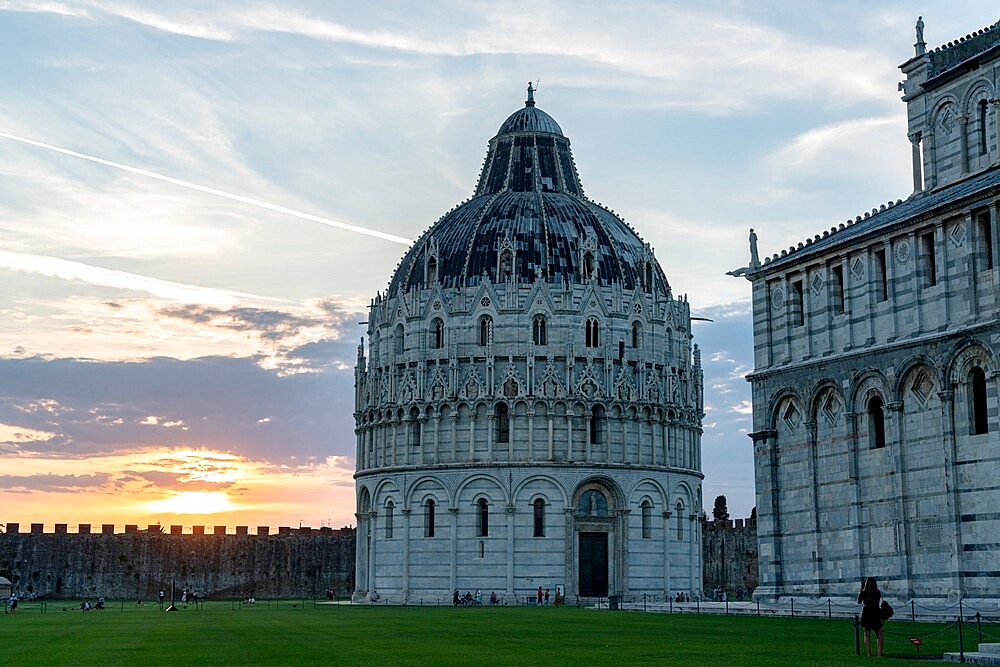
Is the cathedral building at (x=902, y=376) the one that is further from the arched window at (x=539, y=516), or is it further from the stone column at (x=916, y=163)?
the arched window at (x=539, y=516)

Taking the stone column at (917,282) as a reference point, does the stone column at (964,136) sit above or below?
above

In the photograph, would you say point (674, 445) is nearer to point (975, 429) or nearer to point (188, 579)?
point (188, 579)

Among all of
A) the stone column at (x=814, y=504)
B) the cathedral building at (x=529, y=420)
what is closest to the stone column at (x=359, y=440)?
the cathedral building at (x=529, y=420)

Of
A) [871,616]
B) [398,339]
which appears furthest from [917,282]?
[398,339]

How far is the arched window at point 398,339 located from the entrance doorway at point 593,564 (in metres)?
16.7

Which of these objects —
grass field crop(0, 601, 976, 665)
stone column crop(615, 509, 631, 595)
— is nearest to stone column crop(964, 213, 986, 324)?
grass field crop(0, 601, 976, 665)

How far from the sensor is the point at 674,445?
94.2 meters

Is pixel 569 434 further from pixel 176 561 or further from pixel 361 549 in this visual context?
pixel 176 561

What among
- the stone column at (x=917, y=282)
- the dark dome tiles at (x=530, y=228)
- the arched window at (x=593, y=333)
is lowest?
the stone column at (x=917, y=282)

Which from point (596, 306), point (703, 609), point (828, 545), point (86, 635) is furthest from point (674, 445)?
point (86, 635)

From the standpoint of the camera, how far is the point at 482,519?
9012 cm

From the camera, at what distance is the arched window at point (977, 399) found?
47375 mm

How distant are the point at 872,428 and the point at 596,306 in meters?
40.5

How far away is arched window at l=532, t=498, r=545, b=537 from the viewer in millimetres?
89312
